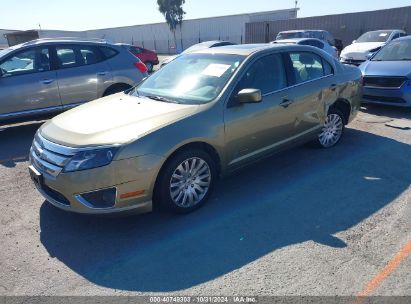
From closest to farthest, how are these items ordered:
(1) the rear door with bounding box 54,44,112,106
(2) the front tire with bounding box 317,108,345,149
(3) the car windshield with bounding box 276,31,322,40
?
(2) the front tire with bounding box 317,108,345,149 < (1) the rear door with bounding box 54,44,112,106 < (3) the car windshield with bounding box 276,31,322,40

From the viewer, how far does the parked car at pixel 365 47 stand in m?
13.7

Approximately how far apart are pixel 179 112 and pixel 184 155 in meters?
0.46

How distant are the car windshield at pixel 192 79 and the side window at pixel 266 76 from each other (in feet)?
0.61

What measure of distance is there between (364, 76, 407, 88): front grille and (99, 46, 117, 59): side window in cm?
577

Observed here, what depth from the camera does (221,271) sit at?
9.42 feet

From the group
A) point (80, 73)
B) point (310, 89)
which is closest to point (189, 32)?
point (80, 73)

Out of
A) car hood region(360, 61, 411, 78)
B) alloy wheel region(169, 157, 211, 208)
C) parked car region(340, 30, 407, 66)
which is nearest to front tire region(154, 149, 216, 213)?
alloy wheel region(169, 157, 211, 208)

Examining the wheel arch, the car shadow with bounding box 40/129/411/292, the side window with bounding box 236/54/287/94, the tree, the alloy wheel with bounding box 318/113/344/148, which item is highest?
the tree

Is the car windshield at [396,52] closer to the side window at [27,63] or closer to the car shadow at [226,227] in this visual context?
the car shadow at [226,227]

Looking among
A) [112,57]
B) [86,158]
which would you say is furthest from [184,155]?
[112,57]

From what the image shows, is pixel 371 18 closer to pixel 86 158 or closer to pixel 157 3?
pixel 86 158

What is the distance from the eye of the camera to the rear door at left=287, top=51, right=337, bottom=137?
473 cm

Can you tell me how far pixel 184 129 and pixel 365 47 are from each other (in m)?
13.2

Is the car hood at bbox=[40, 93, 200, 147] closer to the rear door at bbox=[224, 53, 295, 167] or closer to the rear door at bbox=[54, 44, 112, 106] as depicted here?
the rear door at bbox=[224, 53, 295, 167]
